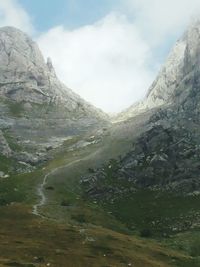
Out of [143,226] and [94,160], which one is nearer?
[143,226]

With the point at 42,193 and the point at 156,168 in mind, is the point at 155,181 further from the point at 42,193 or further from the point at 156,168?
the point at 42,193

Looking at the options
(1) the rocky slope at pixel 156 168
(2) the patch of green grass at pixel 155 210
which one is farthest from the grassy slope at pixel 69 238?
(1) the rocky slope at pixel 156 168

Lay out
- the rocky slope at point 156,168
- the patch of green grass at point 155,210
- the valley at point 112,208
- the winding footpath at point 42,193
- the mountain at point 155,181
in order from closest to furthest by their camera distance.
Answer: the valley at point 112,208
the winding footpath at point 42,193
the patch of green grass at point 155,210
the mountain at point 155,181
the rocky slope at point 156,168

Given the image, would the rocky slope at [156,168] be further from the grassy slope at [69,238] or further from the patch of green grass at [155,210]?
the grassy slope at [69,238]

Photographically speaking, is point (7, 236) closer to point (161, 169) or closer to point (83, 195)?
point (83, 195)

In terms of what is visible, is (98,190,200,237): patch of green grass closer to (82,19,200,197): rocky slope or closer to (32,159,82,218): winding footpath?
(82,19,200,197): rocky slope

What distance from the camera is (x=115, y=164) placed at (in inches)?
7096

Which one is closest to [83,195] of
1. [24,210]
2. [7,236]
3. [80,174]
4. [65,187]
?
[65,187]

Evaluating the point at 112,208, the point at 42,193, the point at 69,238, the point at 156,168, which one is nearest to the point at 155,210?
the point at 112,208

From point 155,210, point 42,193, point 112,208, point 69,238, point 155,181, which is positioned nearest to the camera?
point 69,238

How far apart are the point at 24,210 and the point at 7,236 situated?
96.7 feet

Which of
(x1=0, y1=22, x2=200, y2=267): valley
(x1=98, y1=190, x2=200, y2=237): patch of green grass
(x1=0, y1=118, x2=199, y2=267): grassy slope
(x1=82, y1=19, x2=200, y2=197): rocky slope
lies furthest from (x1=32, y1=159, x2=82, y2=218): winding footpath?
(x1=98, y1=190, x2=200, y2=237): patch of green grass

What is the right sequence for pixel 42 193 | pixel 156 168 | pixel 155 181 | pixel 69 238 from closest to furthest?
pixel 69 238
pixel 42 193
pixel 155 181
pixel 156 168

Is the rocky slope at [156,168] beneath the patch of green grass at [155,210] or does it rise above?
above
